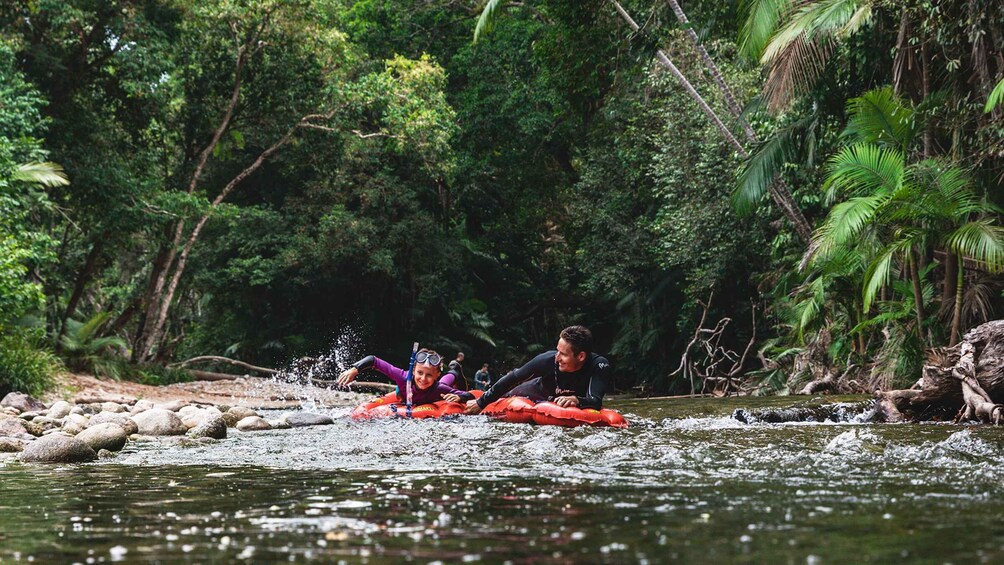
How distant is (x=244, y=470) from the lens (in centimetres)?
631

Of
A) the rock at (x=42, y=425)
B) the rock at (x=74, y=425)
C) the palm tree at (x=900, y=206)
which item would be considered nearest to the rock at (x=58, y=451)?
the rock at (x=74, y=425)

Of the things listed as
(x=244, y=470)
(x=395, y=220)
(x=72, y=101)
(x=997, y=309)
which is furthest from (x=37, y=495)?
(x=395, y=220)

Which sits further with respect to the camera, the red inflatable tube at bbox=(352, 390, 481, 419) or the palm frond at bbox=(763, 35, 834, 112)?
the palm frond at bbox=(763, 35, 834, 112)

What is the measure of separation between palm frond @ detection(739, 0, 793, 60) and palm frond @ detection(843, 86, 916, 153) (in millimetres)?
1524

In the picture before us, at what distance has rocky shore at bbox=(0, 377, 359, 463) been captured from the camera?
7277 mm

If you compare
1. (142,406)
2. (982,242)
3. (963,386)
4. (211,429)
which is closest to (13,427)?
(211,429)

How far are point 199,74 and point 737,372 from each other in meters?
15.5

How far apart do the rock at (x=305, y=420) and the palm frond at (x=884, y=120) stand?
7.96 meters

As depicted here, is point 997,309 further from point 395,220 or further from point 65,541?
point 395,220

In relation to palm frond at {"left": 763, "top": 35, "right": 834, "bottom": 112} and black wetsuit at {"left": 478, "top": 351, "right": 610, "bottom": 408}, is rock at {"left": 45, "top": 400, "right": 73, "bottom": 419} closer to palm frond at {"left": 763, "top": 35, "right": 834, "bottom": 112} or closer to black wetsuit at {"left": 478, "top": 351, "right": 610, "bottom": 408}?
black wetsuit at {"left": 478, "top": 351, "right": 610, "bottom": 408}

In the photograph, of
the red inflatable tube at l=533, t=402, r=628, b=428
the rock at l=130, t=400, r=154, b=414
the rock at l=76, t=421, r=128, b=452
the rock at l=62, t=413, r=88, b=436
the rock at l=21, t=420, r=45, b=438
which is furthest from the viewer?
the rock at l=130, t=400, r=154, b=414

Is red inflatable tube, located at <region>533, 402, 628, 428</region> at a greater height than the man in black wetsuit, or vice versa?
the man in black wetsuit

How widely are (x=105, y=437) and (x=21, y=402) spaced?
649cm

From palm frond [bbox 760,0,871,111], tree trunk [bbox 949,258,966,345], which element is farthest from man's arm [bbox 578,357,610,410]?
palm frond [bbox 760,0,871,111]
